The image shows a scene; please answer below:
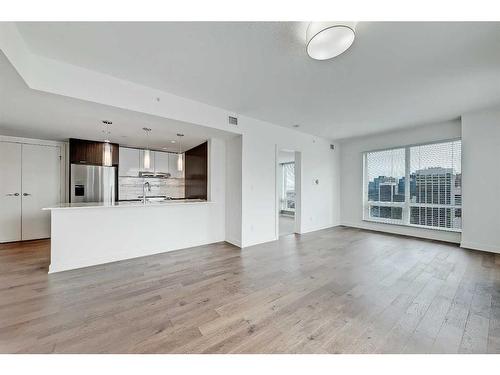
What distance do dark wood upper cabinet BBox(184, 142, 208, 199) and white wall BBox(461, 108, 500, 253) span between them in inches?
216

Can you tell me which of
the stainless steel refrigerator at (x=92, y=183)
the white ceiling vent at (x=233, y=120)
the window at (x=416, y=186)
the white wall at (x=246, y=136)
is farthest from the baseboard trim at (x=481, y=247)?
the stainless steel refrigerator at (x=92, y=183)

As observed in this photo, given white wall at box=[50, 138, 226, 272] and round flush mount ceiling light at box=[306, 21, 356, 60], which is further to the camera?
white wall at box=[50, 138, 226, 272]

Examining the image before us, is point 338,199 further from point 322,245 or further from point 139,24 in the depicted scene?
point 139,24

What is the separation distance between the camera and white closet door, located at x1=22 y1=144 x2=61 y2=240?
467 cm

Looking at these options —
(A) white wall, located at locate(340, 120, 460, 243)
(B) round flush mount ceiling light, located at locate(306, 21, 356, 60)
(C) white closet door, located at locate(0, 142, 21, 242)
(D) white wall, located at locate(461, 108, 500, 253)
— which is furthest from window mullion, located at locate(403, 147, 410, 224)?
(C) white closet door, located at locate(0, 142, 21, 242)

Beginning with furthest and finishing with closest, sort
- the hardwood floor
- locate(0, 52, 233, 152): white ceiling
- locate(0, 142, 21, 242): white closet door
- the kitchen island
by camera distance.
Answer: locate(0, 142, 21, 242): white closet door < the kitchen island < locate(0, 52, 233, 152): white ceiling < the hardwood floor

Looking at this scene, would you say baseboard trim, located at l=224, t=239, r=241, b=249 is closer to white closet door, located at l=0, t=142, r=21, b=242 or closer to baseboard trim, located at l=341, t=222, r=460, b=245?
baseboard trim, located at l=341, t=222, r=460, b=245

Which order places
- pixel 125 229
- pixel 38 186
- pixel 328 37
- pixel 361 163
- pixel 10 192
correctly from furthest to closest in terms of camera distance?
1. pixel 361 163
2. pixel 38 186
3. pixel 10 192
4. pixel 125 229
5. pixel 328 37

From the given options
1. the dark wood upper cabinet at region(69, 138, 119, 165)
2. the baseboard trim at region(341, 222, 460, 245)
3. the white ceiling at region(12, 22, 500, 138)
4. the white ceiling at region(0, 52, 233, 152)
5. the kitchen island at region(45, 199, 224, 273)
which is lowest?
the baseboard trim at region(341, 222, 460, 245)

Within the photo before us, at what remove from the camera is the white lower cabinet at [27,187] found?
445 centimetres

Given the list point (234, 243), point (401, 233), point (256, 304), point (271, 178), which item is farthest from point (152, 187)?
point (401, 233)

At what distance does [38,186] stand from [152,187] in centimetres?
255

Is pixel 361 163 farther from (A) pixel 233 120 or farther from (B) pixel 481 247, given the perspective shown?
(A) pixel 233 120

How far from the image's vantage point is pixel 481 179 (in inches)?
152
